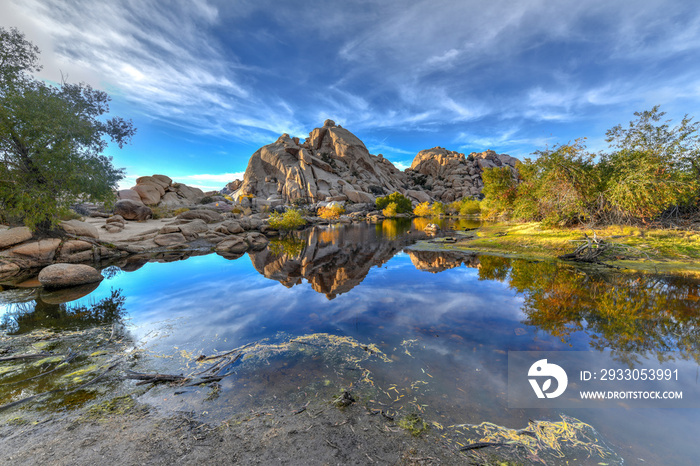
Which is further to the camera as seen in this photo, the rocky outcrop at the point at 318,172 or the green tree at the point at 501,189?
the rocky outcrop at the point at 318,172

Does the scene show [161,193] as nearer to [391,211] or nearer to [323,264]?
[323,264]

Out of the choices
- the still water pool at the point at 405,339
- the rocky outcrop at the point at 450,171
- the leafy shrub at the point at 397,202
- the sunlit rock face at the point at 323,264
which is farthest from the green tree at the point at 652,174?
the rocky outcrop at the point at 450,171

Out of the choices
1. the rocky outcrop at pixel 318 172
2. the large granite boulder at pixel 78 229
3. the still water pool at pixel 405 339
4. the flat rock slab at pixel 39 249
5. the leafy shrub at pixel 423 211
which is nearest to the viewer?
the still water pool at pixel 405 339

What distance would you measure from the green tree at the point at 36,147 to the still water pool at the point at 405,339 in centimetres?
663

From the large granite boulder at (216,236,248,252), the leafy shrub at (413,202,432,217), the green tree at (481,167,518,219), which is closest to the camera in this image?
the large granite boulder at (216,236,248,252)

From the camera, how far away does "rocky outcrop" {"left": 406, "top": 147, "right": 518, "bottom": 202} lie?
113 metres

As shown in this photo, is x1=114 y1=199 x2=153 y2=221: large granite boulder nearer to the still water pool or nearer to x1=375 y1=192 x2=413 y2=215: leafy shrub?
the still water pool

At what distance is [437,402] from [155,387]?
17.1 ft

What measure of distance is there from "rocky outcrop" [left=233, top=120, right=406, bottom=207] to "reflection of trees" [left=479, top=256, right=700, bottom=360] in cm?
6635

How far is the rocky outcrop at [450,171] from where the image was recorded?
369ft

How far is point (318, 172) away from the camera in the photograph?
94.4m

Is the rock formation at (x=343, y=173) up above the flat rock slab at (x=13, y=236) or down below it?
above

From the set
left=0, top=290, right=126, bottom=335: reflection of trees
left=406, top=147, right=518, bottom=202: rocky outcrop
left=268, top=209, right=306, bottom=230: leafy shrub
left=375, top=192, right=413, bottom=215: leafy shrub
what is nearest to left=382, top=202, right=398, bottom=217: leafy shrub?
left=375, top=192, right=413, bottom=215: leafy shrub

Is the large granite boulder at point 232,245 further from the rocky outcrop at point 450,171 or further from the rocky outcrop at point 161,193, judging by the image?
the rocky outcrop at point 450,171
